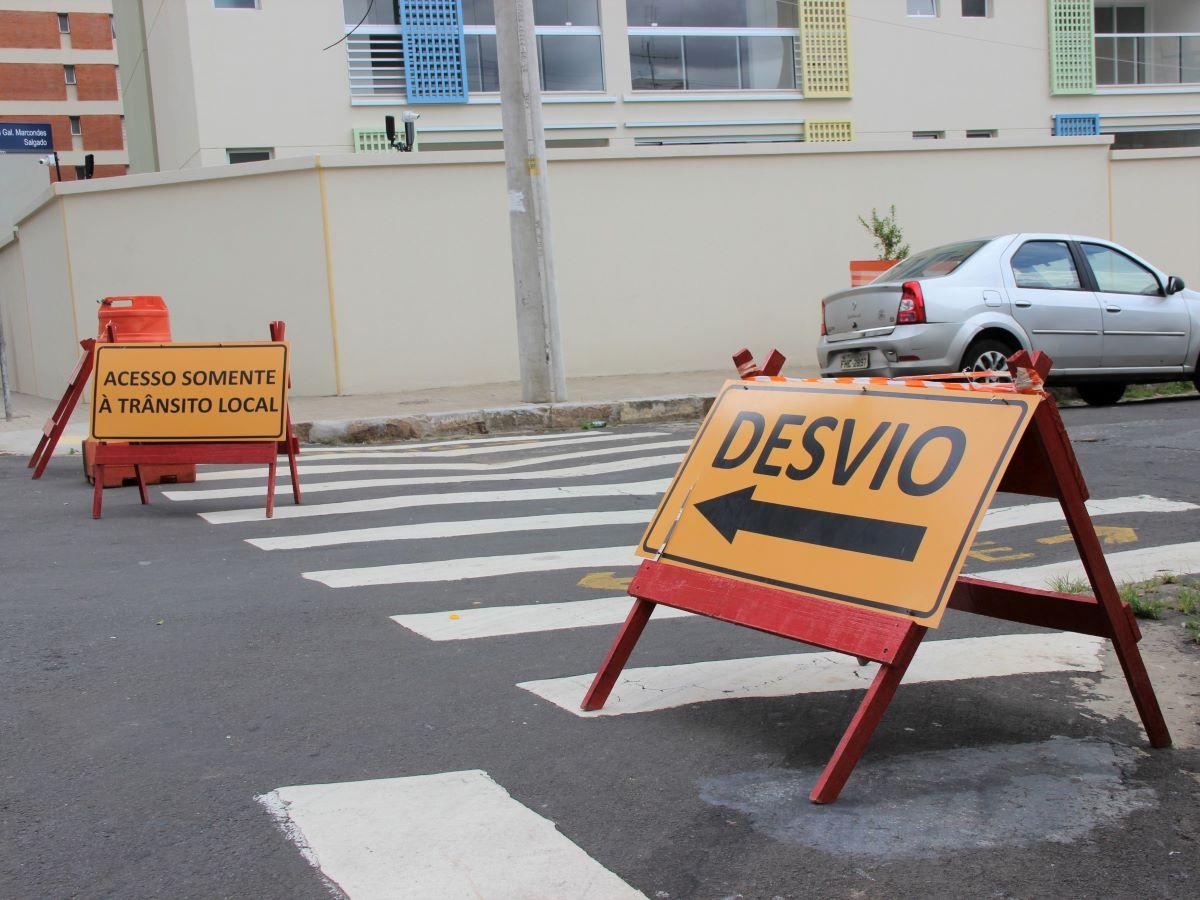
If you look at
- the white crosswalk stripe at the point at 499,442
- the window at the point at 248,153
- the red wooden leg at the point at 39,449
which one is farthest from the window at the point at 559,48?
the red wooden leg at the point at 39,449

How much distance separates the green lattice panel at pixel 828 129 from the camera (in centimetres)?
2591

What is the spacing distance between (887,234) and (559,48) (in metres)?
10.7

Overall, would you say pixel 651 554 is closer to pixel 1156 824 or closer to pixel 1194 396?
pixel 1156 824

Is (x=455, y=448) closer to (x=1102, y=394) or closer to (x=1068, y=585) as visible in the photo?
(x=1102, y=394)

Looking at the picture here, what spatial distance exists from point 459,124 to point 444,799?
2188 cm

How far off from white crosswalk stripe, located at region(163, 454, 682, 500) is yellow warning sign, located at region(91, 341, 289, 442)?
849 millimetres

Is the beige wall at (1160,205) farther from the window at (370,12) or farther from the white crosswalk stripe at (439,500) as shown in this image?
the window at (370,12)

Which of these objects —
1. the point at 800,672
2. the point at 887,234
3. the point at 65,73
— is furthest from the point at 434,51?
the point at 65,73

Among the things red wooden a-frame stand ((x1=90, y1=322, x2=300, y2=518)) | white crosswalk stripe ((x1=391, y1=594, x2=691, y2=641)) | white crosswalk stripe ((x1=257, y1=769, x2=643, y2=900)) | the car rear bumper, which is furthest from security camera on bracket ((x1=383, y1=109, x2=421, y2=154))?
white crosswalk stripe ((x1=257, y1=769, x2=643, y2=900))

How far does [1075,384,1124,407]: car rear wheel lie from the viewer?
12961 millimetres

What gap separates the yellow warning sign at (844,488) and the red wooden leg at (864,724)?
0.31 ft

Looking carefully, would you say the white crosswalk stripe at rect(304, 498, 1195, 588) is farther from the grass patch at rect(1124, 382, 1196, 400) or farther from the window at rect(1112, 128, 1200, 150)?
the window at rect(1112, 128, 1200, 150)

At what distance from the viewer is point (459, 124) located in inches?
945

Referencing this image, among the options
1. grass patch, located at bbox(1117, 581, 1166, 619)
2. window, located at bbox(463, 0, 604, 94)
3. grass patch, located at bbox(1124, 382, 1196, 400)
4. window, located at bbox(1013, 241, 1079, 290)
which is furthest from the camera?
window, located at bbox(463, 0, 604, 94)
